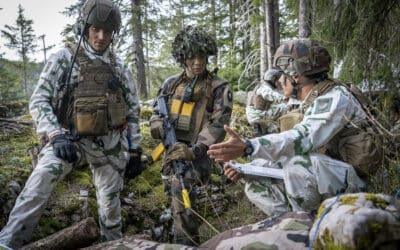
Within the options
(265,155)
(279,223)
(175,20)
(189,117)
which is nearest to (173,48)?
(189,117)

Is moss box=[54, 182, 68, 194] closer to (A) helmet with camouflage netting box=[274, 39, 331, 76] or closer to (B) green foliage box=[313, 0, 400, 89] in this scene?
(A) helmet with camouflage netting box=[274, 39, 331, 76]

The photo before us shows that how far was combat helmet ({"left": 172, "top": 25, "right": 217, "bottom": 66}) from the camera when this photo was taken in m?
4.38

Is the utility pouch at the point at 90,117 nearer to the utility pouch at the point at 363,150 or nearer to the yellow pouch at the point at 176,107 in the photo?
the yellow pouch at the point at 176,107

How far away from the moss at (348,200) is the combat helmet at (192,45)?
3.05 meters

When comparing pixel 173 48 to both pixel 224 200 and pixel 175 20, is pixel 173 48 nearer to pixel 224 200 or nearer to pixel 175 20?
pixel 224 200

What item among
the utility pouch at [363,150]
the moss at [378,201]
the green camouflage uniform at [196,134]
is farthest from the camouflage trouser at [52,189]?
the moss at [378,201]

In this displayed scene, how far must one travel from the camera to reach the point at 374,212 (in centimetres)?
148

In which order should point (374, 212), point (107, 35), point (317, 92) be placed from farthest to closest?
point (107, 35)
point (317, 92)
point (374, 212)

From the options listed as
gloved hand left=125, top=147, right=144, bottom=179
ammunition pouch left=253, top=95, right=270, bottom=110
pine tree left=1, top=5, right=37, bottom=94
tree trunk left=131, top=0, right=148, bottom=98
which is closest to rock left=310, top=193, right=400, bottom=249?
gloved hand left=125, top=147, right=144, bottom=179

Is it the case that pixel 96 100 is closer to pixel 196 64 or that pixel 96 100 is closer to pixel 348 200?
pixel 196 64

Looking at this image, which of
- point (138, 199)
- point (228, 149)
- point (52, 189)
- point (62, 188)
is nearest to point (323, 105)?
point (228, 149)

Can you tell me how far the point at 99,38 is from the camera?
3775mm

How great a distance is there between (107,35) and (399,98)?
4.56 meters

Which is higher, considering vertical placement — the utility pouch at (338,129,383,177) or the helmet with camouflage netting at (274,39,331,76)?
the helmet with camouflage netting at (274,39,331,76)
